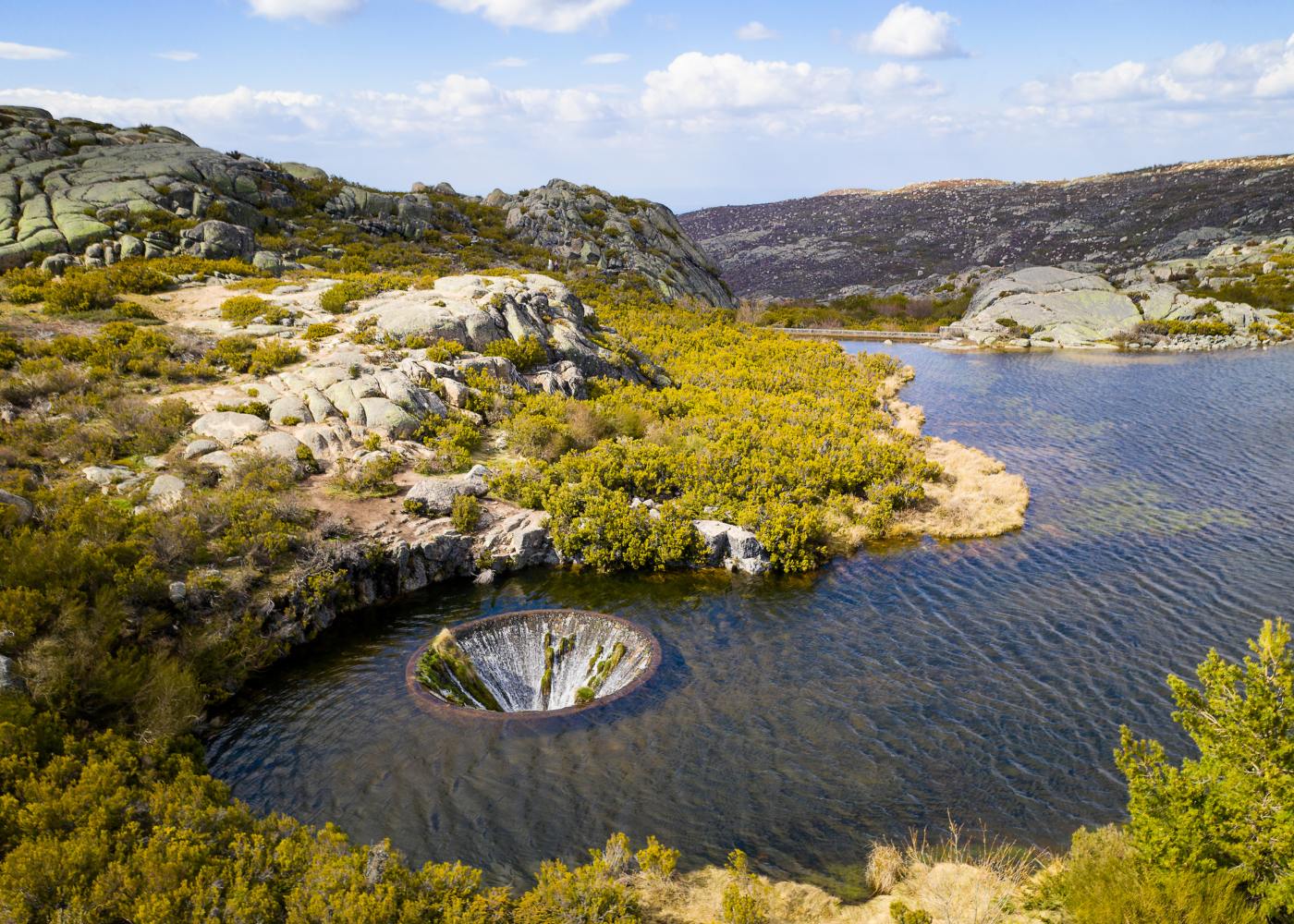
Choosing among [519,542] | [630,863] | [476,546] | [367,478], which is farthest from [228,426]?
[630,863]

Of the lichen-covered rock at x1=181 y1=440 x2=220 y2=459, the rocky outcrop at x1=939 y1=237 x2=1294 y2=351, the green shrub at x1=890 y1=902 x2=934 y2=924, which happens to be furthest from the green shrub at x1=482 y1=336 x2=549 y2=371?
the rocky outcrop at x1=939 y1=237 x2=1294 y2=351

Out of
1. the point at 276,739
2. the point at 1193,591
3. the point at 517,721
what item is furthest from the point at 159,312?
the point at 1193,591

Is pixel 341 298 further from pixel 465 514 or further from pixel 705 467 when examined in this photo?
pixel 705 467

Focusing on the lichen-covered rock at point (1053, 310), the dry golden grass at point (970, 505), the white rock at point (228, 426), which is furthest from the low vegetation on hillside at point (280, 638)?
the lichen-covered rock at point (1053, 310)

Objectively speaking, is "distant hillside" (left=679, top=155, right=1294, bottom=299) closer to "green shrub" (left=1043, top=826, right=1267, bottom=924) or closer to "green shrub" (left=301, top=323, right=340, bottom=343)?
"green shrub" (left=301, top=323, right=340, bottom=343)

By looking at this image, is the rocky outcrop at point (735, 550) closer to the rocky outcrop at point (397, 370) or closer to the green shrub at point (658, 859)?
the rocky outcrop at point (397, 370)

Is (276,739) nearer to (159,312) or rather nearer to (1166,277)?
(159,312)

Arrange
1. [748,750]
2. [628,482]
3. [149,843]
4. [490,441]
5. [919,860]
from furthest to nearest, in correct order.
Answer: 1. [490,441]
2. [628,482]
3. [748,750]
4. [919,860]
5. [149,843]
